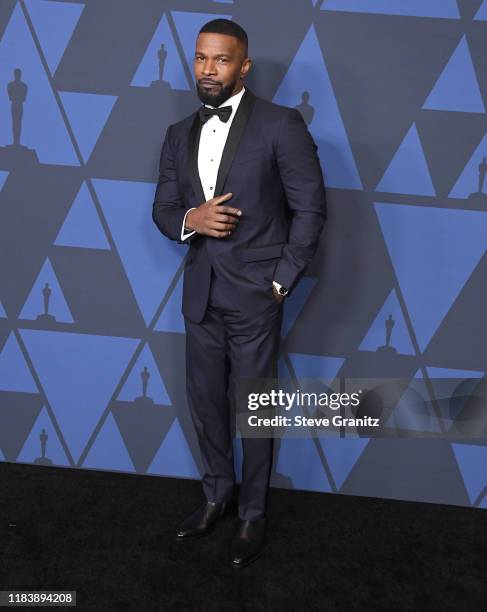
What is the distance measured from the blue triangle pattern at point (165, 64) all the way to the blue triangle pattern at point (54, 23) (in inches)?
13.0

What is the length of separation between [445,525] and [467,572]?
34 cm

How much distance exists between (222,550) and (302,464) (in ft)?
2.14

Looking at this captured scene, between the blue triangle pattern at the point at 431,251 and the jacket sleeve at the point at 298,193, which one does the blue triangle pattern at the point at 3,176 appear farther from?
the blue triangle pattern at the point at 431,251

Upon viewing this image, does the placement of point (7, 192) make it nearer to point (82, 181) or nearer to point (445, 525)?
point (82, 181)

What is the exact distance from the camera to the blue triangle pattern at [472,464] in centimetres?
282

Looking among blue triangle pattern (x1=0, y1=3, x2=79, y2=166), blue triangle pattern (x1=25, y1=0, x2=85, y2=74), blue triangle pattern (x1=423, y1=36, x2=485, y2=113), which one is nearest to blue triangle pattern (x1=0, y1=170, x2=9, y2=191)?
blue triangle pattern (x1=0, y1=3, x2=79, y2=166)

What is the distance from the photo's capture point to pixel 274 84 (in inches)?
104

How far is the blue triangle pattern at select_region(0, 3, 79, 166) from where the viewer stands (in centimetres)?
275

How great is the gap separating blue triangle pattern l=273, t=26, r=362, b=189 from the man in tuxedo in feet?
1.22

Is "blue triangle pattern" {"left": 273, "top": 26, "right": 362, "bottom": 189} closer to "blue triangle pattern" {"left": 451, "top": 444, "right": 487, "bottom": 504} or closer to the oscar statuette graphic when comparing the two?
"blue triangle pattern" {"left": 451, "top": 444, "right": 487, "bottom": 504}

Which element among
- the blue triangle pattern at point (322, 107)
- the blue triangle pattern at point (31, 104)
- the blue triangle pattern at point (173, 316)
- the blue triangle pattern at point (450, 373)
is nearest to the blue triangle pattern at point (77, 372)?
the blue triangle pattern at point (173, 316)

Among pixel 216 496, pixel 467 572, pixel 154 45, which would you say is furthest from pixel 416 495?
pixel 154 45

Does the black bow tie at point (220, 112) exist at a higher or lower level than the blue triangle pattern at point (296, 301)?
higher

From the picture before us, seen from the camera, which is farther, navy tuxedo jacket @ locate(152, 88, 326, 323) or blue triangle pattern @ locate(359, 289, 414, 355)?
blue triangle pattern @ locate(359, 289, 414, 355)
